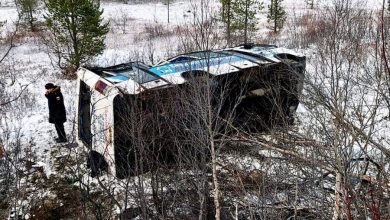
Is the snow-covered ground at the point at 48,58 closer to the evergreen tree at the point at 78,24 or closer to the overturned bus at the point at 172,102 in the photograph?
the overturned bus at the point at 172,102

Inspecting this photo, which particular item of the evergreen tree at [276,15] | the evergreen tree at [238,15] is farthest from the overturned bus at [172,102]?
the evergreen tree at [276,15]

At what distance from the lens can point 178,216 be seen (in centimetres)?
568

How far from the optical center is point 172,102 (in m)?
5.95

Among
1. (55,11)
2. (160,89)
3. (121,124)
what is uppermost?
(55,11)

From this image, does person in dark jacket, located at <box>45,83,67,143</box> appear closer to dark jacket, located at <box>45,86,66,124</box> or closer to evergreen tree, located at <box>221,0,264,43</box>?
dark jacket, located at <box>45,86,66,124</box>

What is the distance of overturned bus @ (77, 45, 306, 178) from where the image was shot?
17.4 ft

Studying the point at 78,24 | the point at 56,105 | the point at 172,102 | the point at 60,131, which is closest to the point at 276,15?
the point at 78,24

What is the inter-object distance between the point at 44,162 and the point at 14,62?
11.0 metres

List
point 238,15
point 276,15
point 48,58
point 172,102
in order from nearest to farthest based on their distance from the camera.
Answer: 1. point 172,102
2. point 238,15
3. point 48,58
4. point 276,15

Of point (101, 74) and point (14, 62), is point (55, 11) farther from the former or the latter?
point (101, 74)

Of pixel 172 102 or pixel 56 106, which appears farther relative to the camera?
pixel 56 106

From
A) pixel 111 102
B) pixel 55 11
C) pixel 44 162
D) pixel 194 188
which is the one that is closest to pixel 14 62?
pixel 55 11

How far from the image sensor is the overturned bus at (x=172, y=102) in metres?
5.30

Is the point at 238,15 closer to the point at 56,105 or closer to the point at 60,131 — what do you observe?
the point at 56,105
